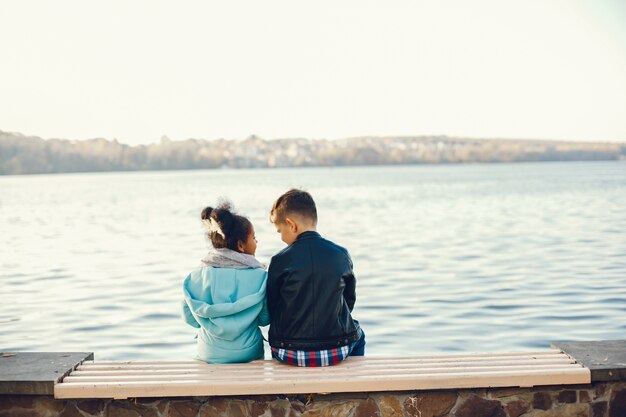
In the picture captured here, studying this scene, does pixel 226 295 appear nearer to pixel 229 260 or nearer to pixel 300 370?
pixel 229 260

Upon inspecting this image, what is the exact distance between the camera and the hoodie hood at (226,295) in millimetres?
4375

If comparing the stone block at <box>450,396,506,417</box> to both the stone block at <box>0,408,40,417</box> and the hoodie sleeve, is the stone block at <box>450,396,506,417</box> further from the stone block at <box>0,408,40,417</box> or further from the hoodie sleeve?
the stone block at <box>0,408,40,417</box>

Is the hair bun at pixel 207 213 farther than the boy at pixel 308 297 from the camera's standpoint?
Yes

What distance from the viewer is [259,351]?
4.51 metres

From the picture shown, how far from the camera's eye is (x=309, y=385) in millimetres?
3992

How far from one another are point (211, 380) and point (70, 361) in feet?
2.63

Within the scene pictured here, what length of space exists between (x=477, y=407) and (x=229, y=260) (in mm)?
1427

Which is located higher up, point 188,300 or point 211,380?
point 188,300

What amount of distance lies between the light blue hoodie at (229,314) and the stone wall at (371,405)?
14.5 inches

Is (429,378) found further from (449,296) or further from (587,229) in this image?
(587,229)

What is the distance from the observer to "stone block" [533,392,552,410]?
4.15m

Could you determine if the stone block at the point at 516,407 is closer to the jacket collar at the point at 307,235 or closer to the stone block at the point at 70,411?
the jacket collar at the point at 307,235

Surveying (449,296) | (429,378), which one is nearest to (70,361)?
(429,378)

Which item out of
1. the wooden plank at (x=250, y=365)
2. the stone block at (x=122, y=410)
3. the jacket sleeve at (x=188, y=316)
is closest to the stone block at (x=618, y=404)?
the wooden plank at (x=250, y=365)
